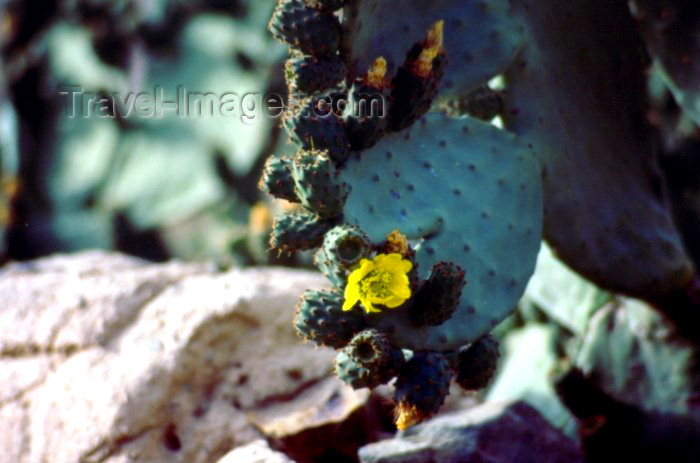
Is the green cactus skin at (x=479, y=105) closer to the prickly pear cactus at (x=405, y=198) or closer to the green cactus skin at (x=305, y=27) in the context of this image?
the prickly pear cactus at (x=405, y=198)

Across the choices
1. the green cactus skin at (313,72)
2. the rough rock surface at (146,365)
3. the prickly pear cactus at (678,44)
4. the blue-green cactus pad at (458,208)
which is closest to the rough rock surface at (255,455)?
the rough rock surface at (146,365)

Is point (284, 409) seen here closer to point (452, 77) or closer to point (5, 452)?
point (5, 452)

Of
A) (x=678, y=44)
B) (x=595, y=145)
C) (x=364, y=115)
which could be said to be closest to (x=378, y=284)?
(x=364, y=115)

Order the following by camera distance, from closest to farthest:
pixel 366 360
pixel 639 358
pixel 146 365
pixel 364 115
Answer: pixel 366 360 → pixel 364 115 → pixel 146 365 → pixel 639 358

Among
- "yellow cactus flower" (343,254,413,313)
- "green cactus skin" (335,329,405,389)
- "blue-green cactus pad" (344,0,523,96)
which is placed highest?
"blue-green cactus pad" (344,0,523,96)

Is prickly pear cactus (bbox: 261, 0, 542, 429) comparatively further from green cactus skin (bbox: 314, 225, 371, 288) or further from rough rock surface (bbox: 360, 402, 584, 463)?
rough rock surface (bbox: 360, 402, 584, 463)

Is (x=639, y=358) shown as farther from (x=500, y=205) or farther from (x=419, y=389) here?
(x=419, y=389)

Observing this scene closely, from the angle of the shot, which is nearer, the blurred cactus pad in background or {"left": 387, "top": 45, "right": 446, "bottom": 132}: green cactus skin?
the blurred cactus pad in background

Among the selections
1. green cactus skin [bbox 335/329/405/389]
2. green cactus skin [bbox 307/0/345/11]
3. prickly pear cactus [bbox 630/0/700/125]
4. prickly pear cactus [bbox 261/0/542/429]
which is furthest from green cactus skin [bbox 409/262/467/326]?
prickly pear cactus [bbox 630/0/700/125]
